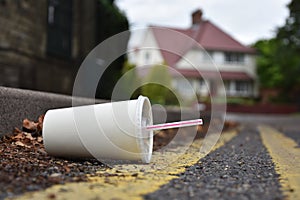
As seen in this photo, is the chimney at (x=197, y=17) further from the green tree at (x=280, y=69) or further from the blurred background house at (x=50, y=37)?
the blurred background house at (x=50, y=37)

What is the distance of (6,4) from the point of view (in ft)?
20.5

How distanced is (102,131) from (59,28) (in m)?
6.64

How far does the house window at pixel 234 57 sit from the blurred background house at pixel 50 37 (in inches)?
964

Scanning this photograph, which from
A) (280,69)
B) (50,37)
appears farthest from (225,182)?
(280,69)

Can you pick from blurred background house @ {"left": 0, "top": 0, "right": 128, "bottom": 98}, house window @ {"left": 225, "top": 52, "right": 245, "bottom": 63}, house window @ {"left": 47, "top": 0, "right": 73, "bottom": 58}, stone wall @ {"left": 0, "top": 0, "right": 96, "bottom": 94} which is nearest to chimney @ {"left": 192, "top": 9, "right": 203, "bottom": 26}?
house window @ {"left": 225, "top": 52, "right": 245, "bottom": 63}

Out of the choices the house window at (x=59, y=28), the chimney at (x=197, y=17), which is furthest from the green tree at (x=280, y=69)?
the house window at (x=59, y=28)

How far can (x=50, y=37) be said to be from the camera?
801 cm

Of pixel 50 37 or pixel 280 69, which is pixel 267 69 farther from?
pixel 50 37

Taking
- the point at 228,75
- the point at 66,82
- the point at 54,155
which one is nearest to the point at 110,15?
the point at 66,82

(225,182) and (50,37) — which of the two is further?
(50,37)

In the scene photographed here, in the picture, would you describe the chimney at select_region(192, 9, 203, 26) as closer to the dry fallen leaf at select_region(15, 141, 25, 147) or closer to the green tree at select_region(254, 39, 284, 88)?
the green tree at select_region(254, 39, 284, 88)

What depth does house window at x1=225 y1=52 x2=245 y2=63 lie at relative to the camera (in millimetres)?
33678

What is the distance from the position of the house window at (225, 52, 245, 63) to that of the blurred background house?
2449 centimetres

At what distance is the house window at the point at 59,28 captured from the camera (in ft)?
26.2
